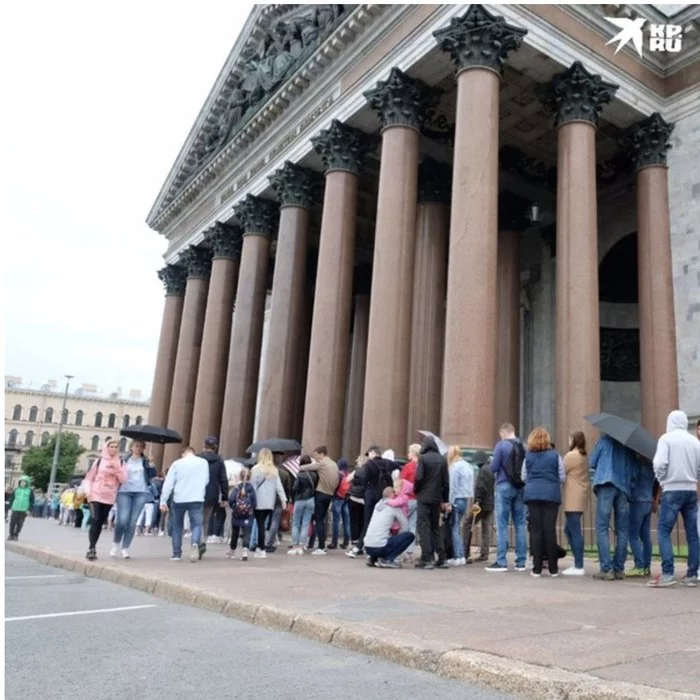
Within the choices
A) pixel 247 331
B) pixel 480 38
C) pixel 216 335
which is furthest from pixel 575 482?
pixel 216 335

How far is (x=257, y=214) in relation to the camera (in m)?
24.5

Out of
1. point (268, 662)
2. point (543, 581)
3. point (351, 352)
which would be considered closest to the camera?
point (268, 662)

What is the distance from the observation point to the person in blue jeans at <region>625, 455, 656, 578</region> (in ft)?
28.3

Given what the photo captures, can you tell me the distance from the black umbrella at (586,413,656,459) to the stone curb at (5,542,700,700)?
4.51 m

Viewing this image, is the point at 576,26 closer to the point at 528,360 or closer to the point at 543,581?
the point at 528,360

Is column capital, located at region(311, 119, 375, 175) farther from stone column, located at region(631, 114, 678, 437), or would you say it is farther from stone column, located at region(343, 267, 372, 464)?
stone column, located at region(343, 267, 372, 464)

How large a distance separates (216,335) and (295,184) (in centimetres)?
644

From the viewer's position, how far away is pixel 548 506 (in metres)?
8.73

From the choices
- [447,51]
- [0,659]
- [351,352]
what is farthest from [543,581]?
[351,352]

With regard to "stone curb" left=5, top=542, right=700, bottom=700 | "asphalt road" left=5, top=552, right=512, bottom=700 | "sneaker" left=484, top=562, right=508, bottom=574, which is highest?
"sneaker" left=484, top=562, right=508, bottom=574

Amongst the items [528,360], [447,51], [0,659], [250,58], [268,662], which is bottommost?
[268,662]

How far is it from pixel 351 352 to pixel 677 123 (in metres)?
15.3

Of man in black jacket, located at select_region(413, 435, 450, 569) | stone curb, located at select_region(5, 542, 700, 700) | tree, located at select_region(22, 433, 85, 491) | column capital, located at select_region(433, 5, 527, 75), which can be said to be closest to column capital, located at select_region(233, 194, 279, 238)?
column capital, located at select_region(433, 5, 527, 75)

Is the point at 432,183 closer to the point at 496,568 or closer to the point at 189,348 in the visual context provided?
the point at 189,348
